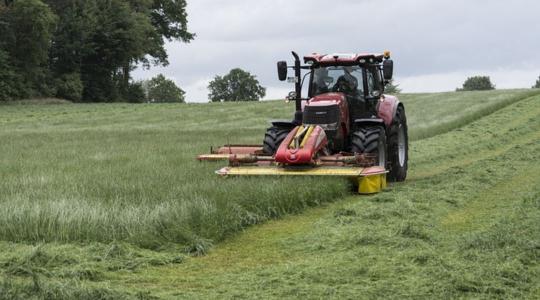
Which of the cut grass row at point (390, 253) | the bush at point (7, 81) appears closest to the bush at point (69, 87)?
the bush at point (7, 81)

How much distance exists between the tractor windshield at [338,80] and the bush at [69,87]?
4513 cm

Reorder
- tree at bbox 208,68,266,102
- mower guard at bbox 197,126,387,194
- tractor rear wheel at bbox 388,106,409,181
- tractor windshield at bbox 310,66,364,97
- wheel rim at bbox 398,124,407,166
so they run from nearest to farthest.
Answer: mower guard at bbox 197,126,387,194, tractor windshield at bbox 310,66,364,97, tractor rear wheel at bbox 388,106,409,181, wheel rim at bbox 398,124,407,166, tree at bbox 208,68,266,102

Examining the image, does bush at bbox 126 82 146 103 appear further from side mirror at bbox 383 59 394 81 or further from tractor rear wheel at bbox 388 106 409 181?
side mirror at bbox 383 59 394 81

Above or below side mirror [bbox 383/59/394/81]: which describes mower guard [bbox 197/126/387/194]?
below

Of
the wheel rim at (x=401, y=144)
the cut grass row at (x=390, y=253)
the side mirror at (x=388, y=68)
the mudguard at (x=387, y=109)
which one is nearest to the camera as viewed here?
the cut grass row at (x=390, y=253)

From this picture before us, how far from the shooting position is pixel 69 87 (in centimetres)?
5503

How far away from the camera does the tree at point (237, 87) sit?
103 meters

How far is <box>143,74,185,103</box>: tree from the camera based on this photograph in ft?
346

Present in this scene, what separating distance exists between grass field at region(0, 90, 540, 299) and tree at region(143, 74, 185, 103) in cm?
9173

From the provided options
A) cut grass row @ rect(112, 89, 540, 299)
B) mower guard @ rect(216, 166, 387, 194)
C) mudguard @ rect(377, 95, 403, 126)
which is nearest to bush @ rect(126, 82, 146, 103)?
mudguard @ rect(377, 95, 403, 126)

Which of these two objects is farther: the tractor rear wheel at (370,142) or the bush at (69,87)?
the bush at (69,87)

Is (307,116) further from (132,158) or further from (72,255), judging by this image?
(72,255)

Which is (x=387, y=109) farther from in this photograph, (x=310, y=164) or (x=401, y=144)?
(x=310, y=164)

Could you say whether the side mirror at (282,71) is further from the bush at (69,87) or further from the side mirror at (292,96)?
the bush at (69,87)
